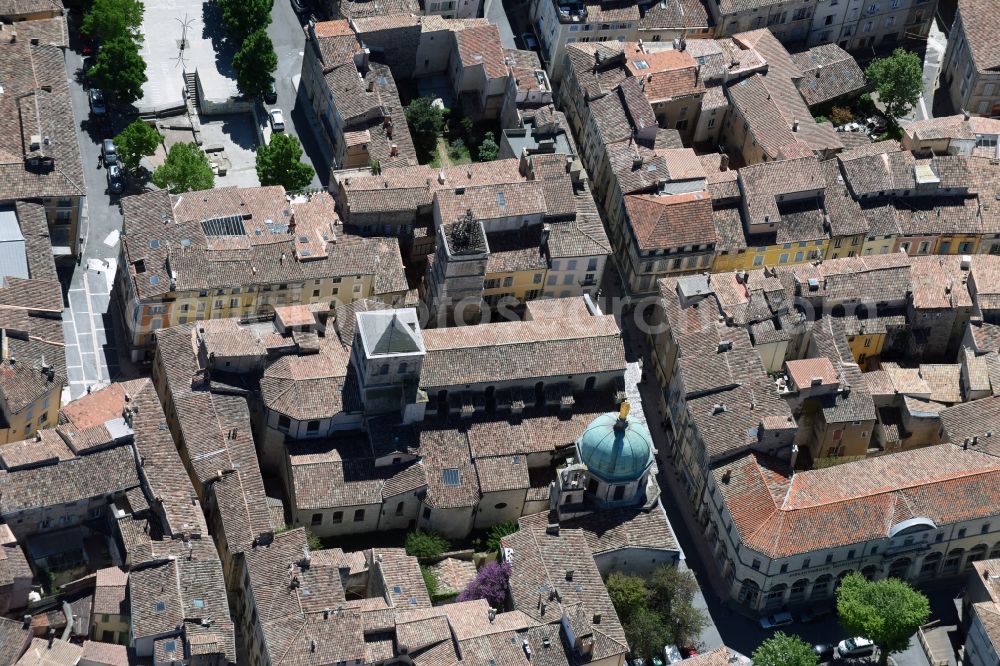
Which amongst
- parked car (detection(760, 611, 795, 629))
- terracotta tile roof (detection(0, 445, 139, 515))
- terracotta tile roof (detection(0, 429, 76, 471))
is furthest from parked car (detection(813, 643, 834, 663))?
terracotta tile roof (detection(0, 429, 76, 471))

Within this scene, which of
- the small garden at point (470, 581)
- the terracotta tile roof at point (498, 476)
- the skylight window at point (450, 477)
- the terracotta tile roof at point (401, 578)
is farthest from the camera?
the terracotta tile roof at point (498, 476)

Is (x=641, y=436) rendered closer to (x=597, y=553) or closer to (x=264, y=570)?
(x=597, y=553)

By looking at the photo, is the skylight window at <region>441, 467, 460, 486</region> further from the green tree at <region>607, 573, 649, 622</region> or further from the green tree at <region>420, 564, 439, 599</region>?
the green tree at <region>607, 573, 649, 622</region>

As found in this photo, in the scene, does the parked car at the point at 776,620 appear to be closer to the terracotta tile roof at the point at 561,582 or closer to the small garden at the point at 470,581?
the terracotta tile roof at the point at 561,582

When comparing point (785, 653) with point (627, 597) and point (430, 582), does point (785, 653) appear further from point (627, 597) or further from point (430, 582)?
point (430, 582)

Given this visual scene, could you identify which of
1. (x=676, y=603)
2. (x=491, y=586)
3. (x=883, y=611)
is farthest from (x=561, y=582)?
(x=883, y=611)

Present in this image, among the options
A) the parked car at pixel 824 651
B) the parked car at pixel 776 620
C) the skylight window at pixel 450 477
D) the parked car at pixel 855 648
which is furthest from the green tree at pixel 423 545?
the parked car at pixel 855 648

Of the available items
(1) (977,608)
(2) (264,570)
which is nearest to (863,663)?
(1) (977,608)
